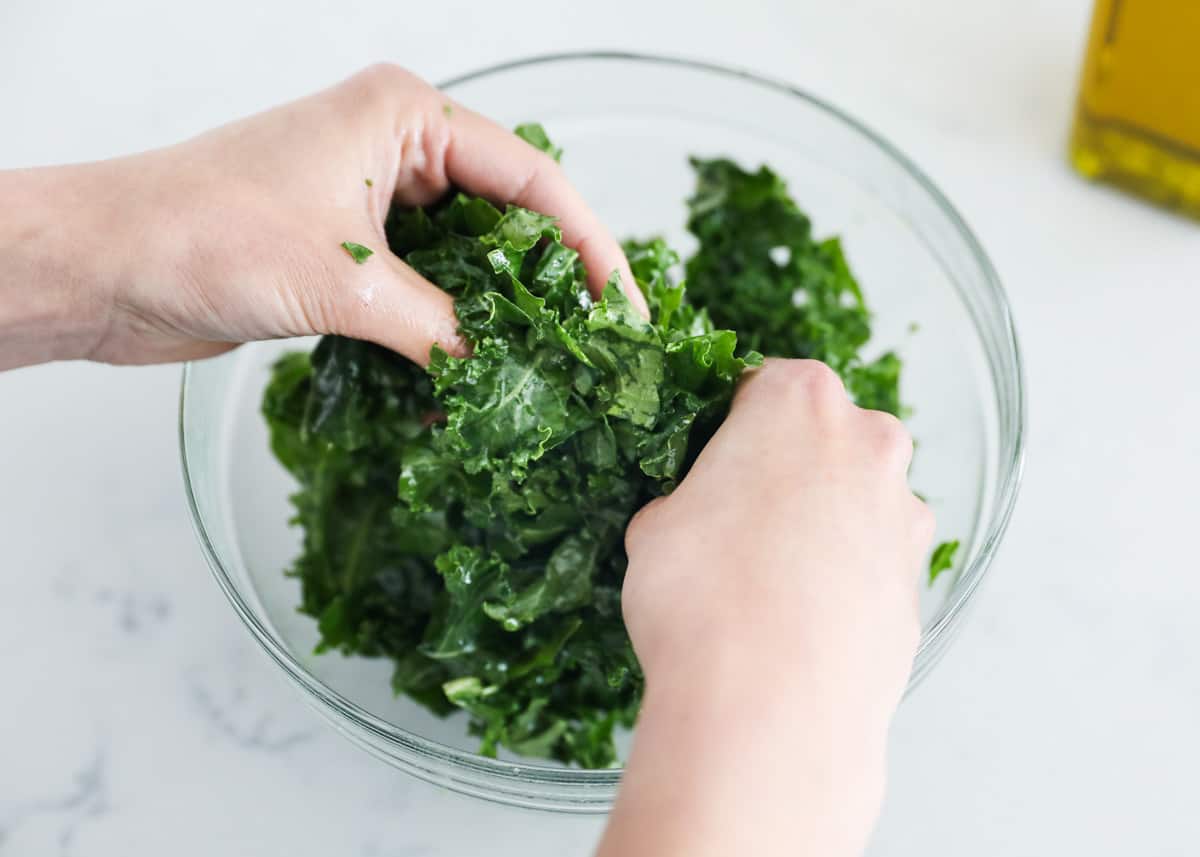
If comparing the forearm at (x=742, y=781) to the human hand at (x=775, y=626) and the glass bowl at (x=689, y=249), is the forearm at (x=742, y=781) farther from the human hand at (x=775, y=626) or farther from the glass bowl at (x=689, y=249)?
the glass bowl at (x=689, y=249)

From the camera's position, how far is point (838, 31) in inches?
121

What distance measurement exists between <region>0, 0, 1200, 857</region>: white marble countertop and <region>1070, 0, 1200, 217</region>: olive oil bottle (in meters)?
0.08

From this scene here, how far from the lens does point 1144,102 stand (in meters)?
2.62

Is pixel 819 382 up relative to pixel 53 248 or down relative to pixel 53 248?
up

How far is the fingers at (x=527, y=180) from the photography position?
2012mm

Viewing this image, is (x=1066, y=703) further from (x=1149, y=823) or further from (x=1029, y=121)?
(x=1029, y=121)

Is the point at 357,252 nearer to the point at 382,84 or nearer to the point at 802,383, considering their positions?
the point at 382,84

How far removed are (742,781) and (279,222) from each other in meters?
1.09

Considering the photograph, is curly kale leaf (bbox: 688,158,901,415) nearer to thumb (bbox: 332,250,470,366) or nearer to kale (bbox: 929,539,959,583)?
kale (bbox: 929,539,959,583)

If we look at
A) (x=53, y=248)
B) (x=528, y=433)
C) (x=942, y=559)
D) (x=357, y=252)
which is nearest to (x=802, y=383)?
(x=528, y=433)

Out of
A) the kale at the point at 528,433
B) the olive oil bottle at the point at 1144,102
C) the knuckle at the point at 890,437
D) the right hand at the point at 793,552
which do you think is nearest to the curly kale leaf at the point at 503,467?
the kale at the point at 528,433

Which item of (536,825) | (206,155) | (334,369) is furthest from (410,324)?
(536,825)

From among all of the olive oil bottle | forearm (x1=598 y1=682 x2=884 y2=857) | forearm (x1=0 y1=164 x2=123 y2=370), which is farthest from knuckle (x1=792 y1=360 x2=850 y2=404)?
the olive oil bottle

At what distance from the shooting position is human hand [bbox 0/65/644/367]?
1820 mm
